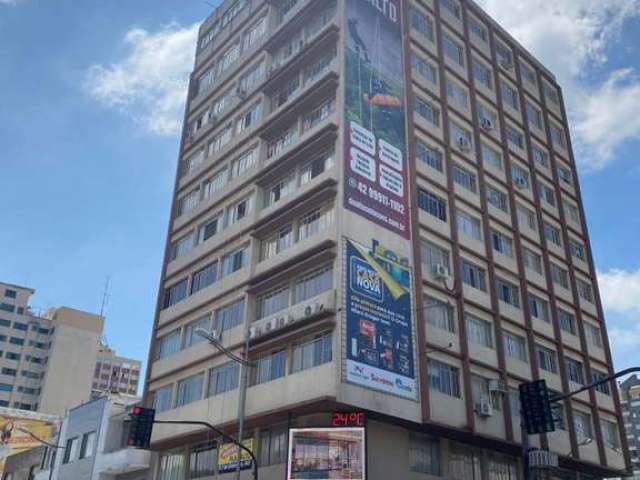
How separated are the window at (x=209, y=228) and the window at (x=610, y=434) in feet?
86.5

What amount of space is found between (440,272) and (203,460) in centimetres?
1560

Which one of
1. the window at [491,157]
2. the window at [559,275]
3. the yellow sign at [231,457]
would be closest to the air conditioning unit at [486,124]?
the window at [491,157]

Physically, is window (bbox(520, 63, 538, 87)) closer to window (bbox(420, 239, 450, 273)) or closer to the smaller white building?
window (bbox(420, 239, 450, 273))

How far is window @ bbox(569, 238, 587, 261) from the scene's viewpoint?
4872cm

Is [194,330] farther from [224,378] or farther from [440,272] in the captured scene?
[440,272]

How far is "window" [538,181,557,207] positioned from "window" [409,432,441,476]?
72.9ft

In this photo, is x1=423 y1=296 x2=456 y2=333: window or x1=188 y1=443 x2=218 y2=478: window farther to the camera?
x1=188 y1=443 x2=218 y2=478: window

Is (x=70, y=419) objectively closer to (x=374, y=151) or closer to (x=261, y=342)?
(x=261, y=342)

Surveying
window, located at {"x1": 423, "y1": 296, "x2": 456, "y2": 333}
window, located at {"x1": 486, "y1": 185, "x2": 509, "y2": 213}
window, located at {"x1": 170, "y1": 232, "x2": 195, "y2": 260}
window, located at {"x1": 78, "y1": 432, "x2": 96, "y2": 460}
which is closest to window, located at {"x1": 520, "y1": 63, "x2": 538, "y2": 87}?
window, located at {"x1": 486, "y1": 185, "x2": 509, "y2": 213}

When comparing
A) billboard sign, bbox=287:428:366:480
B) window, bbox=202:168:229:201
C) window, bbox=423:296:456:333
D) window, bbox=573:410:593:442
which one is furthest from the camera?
window, bbox=202:168:229:201

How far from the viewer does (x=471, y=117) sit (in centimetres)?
4397

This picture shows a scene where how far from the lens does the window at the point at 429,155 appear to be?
125 feet

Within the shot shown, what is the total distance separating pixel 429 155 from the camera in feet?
127

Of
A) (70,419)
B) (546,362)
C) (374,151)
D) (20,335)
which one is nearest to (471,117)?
(374,151)
